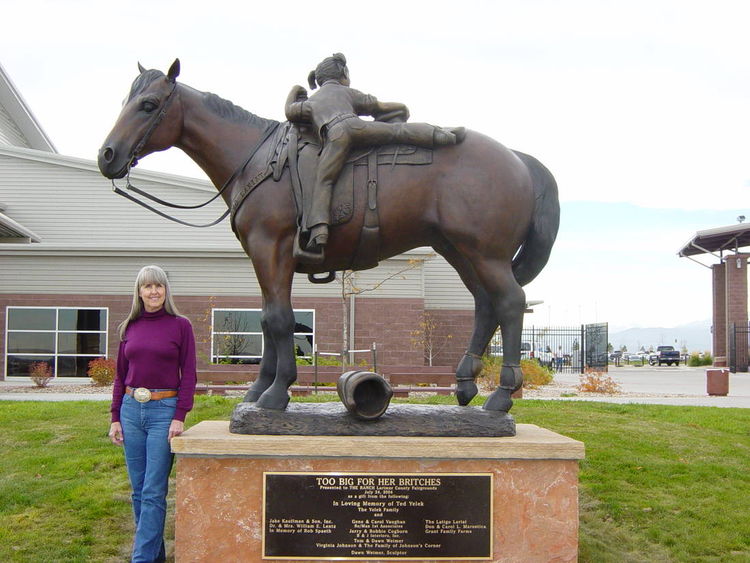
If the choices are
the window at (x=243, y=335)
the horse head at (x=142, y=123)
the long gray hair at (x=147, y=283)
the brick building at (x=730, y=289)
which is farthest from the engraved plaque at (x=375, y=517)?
the brick building at (x=730, y=289)

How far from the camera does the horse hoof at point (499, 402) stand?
4.82 m

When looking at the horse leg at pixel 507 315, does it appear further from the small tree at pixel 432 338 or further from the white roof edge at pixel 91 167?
the white roof edge at pixel 91 167

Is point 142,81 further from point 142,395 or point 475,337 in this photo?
point 475,337

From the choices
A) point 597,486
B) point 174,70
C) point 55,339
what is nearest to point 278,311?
point 174,70

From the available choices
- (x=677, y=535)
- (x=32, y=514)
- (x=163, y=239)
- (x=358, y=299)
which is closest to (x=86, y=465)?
(x=32, y=514)

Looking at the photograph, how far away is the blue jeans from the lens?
15.1 ft

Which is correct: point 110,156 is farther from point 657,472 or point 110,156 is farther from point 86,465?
point 657,472

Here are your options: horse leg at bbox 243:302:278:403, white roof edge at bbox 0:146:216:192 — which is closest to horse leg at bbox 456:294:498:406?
horse leg at bbox 243:302:278:403

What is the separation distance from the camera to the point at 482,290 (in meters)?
5.23

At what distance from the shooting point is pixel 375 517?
444 cm

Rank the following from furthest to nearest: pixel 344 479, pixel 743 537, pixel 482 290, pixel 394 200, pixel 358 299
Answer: pixel 358 299 → pixel 743 537 → pixel 482 290 → pixel 394 200 → pixel 344 479

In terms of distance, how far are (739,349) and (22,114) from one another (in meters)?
29.6

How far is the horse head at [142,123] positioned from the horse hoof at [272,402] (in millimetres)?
1695

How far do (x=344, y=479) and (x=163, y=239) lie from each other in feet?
63.7
